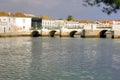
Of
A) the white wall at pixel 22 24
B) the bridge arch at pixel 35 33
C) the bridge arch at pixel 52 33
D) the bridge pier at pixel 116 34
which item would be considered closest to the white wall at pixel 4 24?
the white wall at pixel 22 24

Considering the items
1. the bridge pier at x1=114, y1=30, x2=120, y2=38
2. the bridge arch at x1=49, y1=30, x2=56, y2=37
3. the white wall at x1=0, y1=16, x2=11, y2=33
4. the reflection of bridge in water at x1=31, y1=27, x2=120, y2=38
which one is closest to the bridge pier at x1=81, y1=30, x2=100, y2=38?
the reflection of bridge in water at x1=31, y1=27, x2=120, y2=38

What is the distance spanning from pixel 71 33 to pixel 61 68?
8479cm

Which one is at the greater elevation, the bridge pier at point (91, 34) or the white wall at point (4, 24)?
the white wall at point (4, 24)

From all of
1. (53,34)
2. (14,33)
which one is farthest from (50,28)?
(14,33)

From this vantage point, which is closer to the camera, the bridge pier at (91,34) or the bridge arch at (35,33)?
the bridge pier at (91,34)

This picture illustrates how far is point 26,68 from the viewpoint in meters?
29.1

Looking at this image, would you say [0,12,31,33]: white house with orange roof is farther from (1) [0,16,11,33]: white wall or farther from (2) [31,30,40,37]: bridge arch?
(2) [31,30,40,37]: bridge arch

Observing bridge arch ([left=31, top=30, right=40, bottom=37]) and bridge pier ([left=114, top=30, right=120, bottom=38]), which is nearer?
bridge pier ([left=114, top=30, right=120, bottom=38])

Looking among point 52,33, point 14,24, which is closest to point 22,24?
point 14,24

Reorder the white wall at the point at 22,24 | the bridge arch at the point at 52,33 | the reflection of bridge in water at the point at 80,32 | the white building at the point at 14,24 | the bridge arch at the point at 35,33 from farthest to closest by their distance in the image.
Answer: the bridge arch at the point at 52,33
the white wall at the point at 22,24
the bridge arch at the point at 35,33
the white building at the point at 14,24
the reflection of bridge in water at the point at 80,32

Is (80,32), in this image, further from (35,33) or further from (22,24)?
(22,24)

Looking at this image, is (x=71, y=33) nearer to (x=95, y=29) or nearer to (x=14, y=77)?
(x=95, y=29)

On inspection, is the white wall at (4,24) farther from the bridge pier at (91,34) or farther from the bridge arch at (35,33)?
the bridge pier at (91,34)

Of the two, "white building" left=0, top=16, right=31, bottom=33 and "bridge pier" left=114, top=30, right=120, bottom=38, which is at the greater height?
"white building" left=0, top=16, right=31, bottom=33
